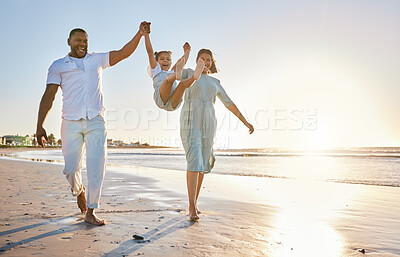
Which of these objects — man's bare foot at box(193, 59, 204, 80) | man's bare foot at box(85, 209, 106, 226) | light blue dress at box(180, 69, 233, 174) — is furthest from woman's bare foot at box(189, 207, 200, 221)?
man's bare foot at box(193, 59, 204, 80)

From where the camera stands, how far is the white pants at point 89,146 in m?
3.24

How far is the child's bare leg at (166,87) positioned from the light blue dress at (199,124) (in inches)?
11.8

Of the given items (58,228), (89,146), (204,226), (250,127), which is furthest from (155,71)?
(58,228)

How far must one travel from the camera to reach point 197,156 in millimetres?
3766

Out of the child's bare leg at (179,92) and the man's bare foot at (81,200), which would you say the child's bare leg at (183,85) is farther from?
the man's bare foot at (81,200)

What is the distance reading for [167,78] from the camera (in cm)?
356

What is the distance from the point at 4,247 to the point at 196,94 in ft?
7.86

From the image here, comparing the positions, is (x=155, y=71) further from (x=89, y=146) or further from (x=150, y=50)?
(x=89, y=146)

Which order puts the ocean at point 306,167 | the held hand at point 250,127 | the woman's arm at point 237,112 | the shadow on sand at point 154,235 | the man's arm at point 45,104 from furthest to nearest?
1. the ocean at point 306,167
2. the held hand at point 250,127
3. the woman's arm at point 237,112
4. the man's arm at point 45,104
5. the shadow on sand at point 154,235

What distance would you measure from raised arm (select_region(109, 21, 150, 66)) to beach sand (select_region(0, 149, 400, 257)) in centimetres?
164

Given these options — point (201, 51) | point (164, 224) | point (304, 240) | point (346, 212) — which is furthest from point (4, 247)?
point (346, 212)

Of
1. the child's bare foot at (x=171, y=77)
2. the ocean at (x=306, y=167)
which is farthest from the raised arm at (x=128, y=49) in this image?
the ocean at (x=306, y=167)

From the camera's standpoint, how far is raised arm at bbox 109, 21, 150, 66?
3.28 meters

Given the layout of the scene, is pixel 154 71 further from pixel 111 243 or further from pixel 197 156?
pixel 111 243
